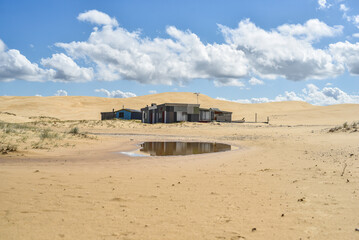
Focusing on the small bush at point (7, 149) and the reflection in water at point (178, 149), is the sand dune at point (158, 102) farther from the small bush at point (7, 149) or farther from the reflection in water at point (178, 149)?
the small bush at point (7, 149)

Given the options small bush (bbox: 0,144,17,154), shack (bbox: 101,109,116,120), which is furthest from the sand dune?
small bush (bbox: 0,144,17,154)

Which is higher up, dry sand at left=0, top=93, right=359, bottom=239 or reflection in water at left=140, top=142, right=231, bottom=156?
dry sand at left=0, top=93, right=359, bottom=239

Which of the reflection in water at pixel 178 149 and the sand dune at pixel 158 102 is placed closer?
the reflection in water at pixel 178 149

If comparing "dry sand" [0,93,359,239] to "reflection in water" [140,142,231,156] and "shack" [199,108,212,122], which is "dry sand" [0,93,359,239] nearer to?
"reflection in water" [140,142,231,156]

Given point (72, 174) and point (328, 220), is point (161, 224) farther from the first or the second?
point (72, 174)

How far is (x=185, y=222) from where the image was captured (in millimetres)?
5141

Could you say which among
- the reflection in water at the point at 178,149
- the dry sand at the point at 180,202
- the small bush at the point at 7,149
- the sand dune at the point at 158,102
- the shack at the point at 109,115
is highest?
the sand dune at the point at 158,102

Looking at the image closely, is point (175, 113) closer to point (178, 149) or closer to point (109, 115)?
point (109, 115)

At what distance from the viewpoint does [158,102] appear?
131 meters

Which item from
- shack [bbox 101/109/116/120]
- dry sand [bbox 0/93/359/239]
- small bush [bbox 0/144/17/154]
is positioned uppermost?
shack [bbox 101/109/116/120]

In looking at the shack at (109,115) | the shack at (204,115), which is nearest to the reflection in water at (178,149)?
the shack at (204,115)

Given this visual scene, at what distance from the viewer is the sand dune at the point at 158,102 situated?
→ 2931 inches

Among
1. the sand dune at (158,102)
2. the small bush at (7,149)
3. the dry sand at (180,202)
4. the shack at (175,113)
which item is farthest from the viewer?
the sand dune at (158,102)

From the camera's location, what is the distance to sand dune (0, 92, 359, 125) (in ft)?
244
